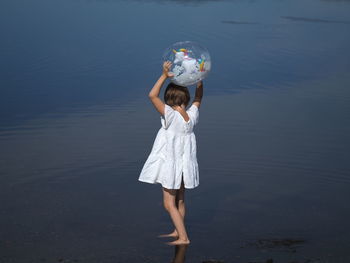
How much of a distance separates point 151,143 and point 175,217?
98.9 inches

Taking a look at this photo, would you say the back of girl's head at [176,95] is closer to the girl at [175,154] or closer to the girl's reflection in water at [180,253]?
the girl at [175,154]

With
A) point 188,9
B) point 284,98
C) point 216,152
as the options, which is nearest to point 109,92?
point 284,98

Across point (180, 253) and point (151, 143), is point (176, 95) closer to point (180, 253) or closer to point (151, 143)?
point (180, 253)

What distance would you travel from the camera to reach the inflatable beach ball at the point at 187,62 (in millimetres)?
4410

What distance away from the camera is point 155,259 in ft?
14.1

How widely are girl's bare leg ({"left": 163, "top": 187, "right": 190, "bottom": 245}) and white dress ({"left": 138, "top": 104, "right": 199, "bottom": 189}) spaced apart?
11 centimetres

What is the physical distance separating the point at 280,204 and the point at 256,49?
792 cm

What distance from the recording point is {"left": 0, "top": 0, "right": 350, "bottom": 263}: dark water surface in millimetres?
4676

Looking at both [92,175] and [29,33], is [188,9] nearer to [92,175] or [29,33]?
[29,33]

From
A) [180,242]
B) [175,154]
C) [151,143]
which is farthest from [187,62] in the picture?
[151,143]

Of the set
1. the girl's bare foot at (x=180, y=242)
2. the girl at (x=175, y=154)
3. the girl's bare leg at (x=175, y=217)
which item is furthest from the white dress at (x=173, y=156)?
the girl's bare foot at (x=180, y=242)

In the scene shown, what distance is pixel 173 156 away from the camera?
14.9 ft

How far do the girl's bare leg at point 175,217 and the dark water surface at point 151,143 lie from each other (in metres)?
0.09

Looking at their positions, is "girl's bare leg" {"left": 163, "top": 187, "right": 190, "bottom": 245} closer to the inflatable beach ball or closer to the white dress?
the white dress
